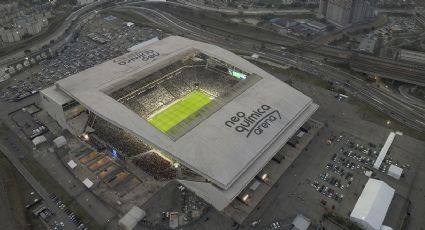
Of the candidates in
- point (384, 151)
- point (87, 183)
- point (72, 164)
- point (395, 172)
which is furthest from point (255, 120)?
point (72, 164)

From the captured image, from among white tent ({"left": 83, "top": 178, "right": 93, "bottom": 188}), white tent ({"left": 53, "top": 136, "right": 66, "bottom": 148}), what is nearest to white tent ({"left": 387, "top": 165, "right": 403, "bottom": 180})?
white tent ({"left": 83, "top": 178, "right": 93, "bottom": 188})

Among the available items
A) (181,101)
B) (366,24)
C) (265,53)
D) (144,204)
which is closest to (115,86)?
(181,101)

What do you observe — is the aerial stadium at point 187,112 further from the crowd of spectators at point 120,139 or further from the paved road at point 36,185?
the paved road at point 36,185

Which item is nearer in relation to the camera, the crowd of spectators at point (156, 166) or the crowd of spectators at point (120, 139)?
the crowd of spectators at point (156, 166)

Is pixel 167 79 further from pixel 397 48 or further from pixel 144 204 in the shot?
pixel 397 48

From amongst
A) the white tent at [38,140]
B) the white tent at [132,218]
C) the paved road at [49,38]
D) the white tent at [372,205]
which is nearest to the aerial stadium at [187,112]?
the white tent at [38,140]

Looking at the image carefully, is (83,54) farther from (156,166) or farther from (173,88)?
(156,166)

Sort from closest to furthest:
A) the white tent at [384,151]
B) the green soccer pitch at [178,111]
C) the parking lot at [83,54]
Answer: the white tent at [384,151] < the green soccer pitch at [178,111] < the parking lot at [83,54]
